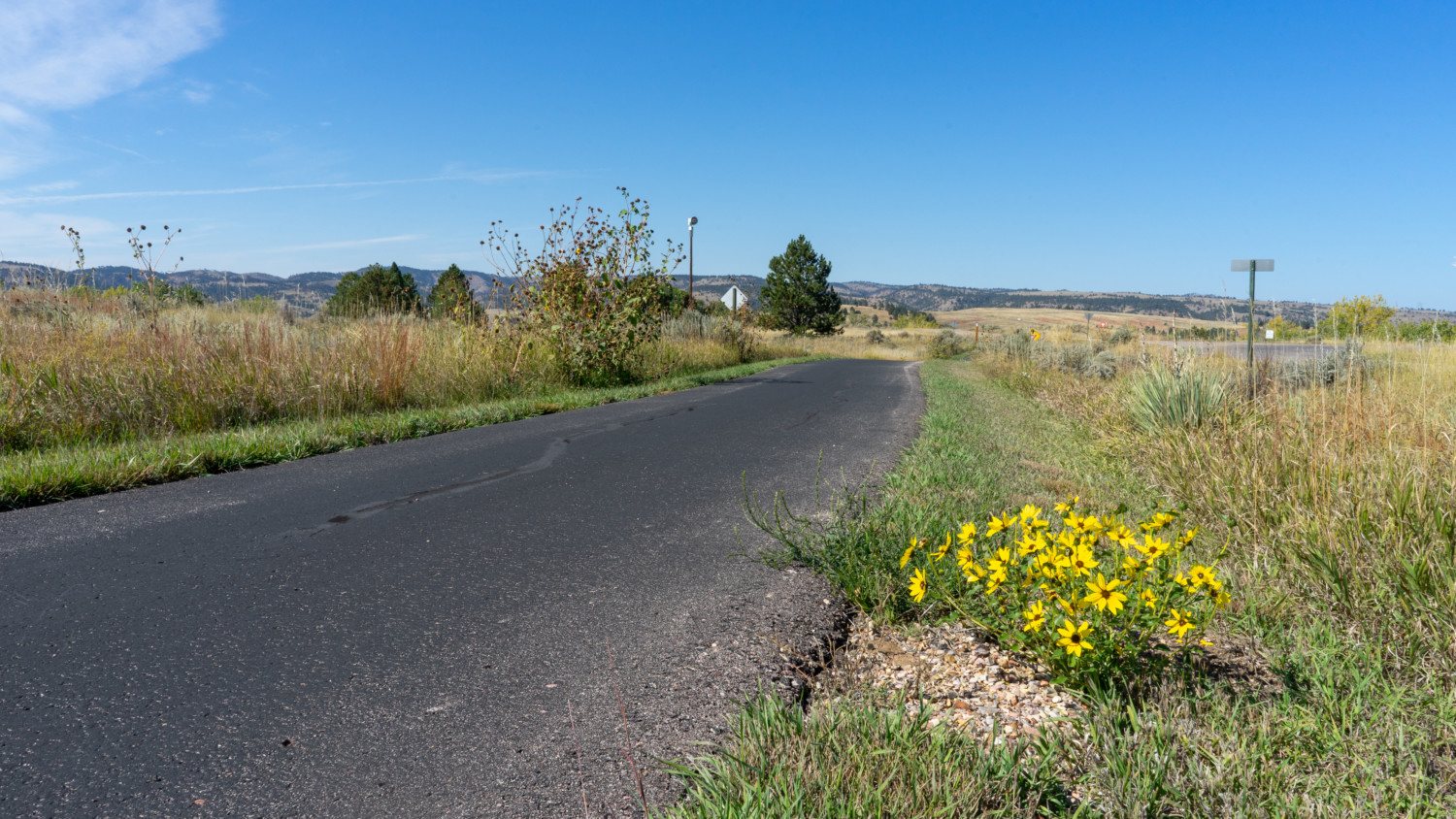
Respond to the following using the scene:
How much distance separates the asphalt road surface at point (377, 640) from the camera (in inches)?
82.6

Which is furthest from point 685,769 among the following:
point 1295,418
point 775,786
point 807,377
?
point 807,377

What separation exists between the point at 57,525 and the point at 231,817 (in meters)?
3.62

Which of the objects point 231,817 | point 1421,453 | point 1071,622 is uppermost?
point 1421,453

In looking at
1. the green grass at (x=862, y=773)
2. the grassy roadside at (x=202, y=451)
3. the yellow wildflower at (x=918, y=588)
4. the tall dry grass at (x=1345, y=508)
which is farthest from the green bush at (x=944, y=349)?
the green grass at (x=862, y=773)

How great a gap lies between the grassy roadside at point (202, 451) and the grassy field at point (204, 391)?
1 centimetres

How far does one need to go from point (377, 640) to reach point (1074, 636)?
245 centimetres

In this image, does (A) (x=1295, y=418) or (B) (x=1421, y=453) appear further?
(A) (x=1295, y=418)

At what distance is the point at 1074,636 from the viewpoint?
95.9 inches

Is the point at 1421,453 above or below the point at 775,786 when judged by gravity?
above

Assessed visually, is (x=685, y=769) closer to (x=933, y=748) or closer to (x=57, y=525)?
(x=933, y=748)

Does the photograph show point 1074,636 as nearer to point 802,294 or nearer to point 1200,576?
point 1200,576

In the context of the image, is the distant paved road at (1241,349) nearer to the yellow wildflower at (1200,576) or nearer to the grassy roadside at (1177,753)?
the grassy roadside at (1177,753)

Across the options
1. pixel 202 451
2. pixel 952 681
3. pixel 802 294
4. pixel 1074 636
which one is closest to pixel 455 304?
pixel 202 451

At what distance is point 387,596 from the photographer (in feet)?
11.3
